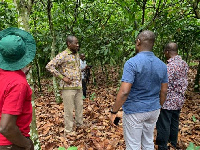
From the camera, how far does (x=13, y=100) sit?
1411 millimetres

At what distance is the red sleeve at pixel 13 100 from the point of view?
4.60 ft

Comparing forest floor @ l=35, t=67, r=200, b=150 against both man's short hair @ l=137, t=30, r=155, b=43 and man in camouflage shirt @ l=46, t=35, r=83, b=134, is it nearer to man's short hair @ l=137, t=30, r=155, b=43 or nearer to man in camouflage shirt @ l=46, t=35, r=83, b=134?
man in camouflage shirt @ l=46, t=35, r=83, b=134

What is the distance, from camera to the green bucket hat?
1475 mm

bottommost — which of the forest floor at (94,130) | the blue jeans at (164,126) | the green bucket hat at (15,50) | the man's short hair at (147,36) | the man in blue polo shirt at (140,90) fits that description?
the forest floor at (94,130)

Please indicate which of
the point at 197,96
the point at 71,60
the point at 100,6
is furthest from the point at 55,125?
the point at 197,96

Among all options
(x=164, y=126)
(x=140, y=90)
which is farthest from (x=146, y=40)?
(x=164, y=126)

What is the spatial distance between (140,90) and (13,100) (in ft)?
5.07

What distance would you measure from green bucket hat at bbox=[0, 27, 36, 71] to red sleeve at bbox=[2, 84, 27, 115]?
0.68ft

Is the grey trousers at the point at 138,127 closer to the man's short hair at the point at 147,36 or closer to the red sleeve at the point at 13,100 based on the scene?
the man's short hair at the point at 147,36

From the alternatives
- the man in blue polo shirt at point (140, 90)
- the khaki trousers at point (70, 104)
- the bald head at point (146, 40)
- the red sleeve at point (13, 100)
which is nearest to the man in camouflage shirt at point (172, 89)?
the man in blue polo shirt at point (140, 90)

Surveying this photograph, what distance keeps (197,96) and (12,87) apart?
731 cm

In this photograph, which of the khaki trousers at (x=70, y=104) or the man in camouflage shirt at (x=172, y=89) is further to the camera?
the khaki trousers at (x=70, y=104)

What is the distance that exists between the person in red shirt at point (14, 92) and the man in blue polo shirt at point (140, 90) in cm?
118

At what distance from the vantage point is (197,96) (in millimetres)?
7133
